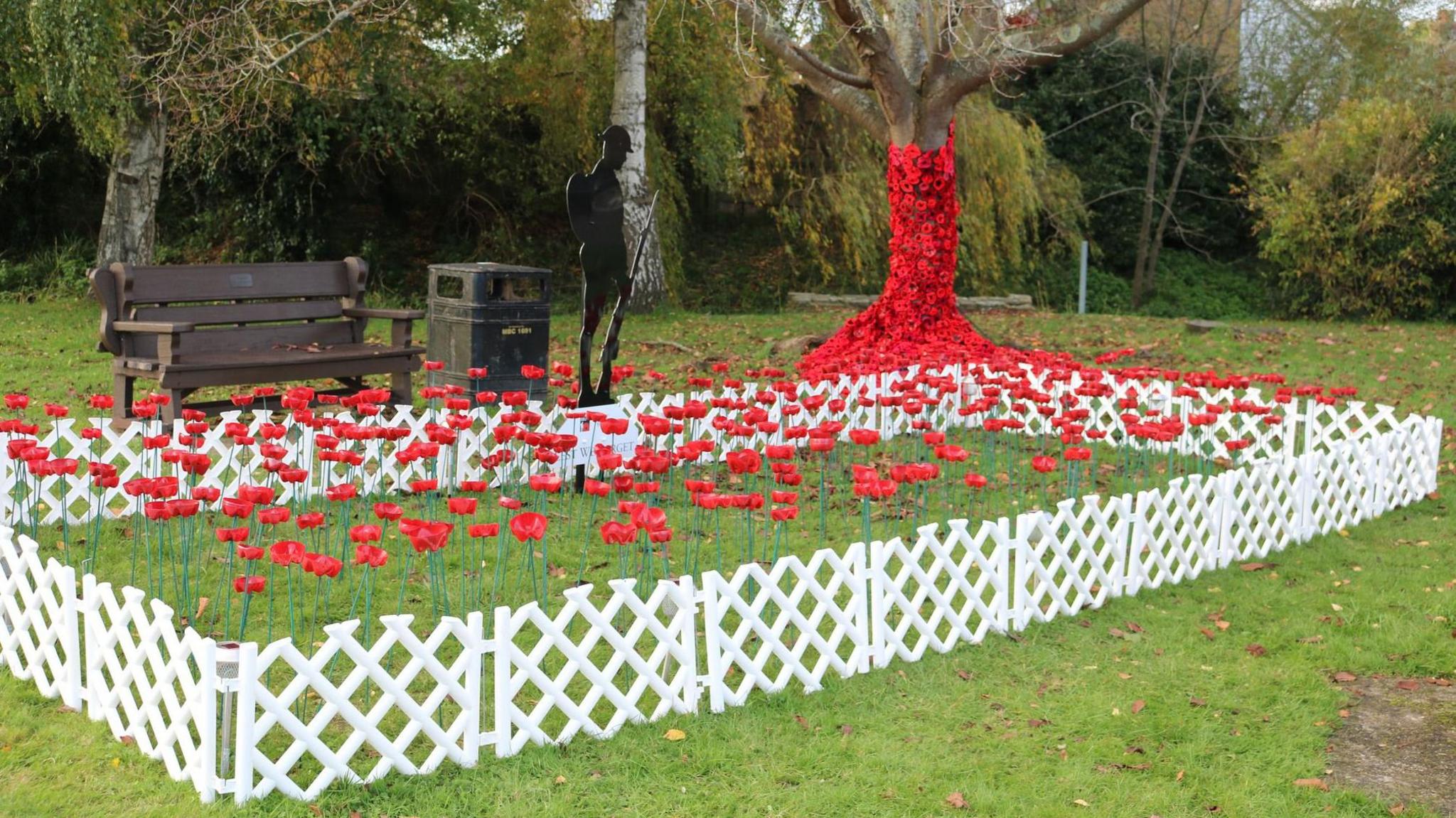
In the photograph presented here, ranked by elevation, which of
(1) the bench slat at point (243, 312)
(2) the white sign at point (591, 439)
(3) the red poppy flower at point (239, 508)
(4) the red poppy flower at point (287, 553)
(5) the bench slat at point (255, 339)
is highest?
(1) the bench slat at point (243, 312)

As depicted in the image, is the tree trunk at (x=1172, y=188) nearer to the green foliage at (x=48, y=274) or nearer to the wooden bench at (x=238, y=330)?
the wooden bench at (x=238, y=330)

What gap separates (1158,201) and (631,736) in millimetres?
23052

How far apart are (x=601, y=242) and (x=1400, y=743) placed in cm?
536

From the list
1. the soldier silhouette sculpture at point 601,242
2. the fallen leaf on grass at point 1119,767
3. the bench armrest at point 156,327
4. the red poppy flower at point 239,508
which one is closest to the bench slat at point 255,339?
the bench armrest at point 156,327

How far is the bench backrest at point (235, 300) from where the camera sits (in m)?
9.44

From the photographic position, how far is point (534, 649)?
177 inches

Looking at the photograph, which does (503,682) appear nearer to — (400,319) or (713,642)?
(713,642)

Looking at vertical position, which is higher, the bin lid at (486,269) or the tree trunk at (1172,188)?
the tree trunk at (1172,188)

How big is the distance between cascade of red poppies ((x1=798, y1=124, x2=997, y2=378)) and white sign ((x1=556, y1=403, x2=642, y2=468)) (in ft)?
17.2

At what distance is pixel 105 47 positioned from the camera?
12875 mm

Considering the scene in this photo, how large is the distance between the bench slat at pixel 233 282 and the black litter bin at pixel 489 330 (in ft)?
2.69

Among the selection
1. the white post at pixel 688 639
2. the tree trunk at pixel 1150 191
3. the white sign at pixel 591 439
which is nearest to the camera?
the white post at pixel 688 639

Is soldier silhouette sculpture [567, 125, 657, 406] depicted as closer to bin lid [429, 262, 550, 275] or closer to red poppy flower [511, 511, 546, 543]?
bin lid [429, 262, 550, 275]

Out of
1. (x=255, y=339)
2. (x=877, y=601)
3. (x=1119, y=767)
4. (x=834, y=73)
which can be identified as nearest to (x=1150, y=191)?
(x=834, y=73)
